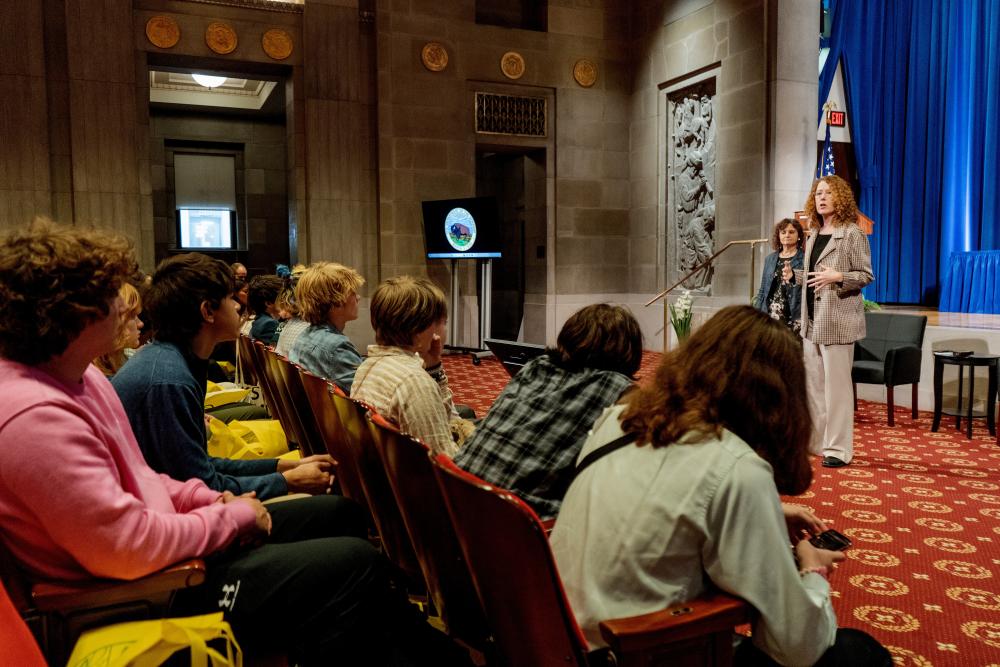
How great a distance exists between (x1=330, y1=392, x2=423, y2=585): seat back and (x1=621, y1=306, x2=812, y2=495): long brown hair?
0.71 meters

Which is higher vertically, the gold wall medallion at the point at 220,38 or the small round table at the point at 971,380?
the gold wall medallion at the point at 220,38

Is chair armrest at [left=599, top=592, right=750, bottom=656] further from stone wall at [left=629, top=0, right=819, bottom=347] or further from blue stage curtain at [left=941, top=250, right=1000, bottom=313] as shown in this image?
blue stage curtain at [left=941, top=250, right=1000, bottom=313]

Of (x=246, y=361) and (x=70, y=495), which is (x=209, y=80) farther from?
(x=70, y=495)

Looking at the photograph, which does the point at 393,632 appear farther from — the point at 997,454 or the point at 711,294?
the point at 711,294

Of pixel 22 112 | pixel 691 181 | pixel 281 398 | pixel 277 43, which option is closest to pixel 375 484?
pixel 281 398

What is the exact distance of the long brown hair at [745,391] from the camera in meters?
1.24

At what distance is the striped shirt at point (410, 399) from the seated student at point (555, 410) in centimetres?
35

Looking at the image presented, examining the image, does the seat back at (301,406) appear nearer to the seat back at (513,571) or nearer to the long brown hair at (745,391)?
the seat back at (513,571)

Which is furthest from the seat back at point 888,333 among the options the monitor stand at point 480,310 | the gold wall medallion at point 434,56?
the gold wall medallion at point 434,56

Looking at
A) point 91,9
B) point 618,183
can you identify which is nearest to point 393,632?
Answer: point 91,9

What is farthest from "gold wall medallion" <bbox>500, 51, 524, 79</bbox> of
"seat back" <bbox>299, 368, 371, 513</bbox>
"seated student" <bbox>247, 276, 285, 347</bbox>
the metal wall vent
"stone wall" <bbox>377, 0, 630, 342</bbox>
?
"seat back" <bbox>299, 368, 371, 513</bbox>

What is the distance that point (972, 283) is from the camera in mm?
9008

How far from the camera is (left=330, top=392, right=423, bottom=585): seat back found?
5.76 ft

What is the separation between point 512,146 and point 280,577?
888 centimetres
